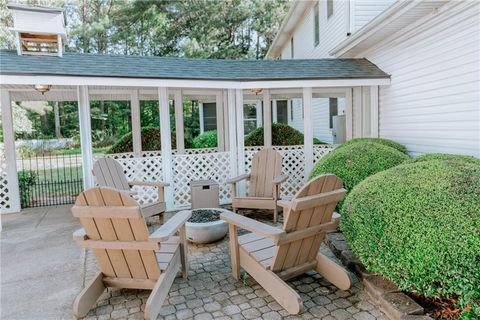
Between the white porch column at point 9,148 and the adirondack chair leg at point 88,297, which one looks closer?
the adirondack chair leg at point 88,297

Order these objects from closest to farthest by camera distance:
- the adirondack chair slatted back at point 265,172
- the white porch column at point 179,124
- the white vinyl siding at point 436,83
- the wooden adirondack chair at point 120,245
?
the wooden adirondack chair at point 120,245 → the white vinyl siding at point 436,83 → the adirondack chair slatted back at point 265,172 → the white porch column at point 179,124

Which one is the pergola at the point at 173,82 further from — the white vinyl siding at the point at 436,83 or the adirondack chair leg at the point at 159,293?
the adirondack chair leg at the point at 159,293

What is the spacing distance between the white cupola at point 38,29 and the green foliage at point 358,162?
16.3 ft

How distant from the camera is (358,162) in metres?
4.72

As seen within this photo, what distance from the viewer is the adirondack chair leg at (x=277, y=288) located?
2598 mm

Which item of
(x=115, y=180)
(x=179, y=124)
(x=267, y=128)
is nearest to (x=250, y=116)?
(x=267, y=128)

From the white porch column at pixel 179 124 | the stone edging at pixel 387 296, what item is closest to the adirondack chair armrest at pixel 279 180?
the stone edging at pixel 387 296

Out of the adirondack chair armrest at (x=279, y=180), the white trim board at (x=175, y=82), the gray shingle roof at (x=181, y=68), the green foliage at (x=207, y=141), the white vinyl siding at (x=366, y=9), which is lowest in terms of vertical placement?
the adirondack chair armrest at (x=279, y=180)

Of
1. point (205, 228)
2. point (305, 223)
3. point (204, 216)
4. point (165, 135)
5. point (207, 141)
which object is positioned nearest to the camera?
point (305, 223)

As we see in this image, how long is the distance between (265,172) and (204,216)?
5.55ft

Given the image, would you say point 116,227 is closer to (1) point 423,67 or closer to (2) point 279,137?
(1) point 423,67

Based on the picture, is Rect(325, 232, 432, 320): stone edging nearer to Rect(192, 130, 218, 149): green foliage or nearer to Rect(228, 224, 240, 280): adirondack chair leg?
Rect(228, 224, 240, 280): adirondack chair leg

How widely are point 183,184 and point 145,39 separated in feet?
53.1

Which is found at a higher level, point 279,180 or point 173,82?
point 173,82
